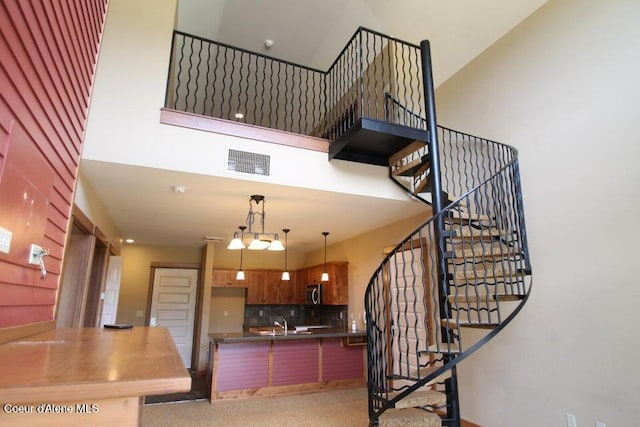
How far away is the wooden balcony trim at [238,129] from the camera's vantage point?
3.42 metres

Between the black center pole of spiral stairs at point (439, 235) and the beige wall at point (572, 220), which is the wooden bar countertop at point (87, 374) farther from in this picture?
the beige wall at point (572, 220)

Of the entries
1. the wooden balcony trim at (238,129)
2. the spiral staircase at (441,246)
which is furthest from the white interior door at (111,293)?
the wooden balcony trim at (238,129)

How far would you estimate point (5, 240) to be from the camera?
155 centimetres

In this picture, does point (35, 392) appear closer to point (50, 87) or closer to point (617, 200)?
point (50, 87)

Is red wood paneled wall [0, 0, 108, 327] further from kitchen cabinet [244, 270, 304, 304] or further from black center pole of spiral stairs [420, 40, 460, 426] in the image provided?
kitchen cabinet [244, 270, 304, 304]

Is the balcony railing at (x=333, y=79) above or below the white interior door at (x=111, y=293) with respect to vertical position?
above

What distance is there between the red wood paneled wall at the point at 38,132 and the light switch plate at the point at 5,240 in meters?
0.02

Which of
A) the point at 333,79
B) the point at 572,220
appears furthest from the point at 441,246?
the point at 333,79

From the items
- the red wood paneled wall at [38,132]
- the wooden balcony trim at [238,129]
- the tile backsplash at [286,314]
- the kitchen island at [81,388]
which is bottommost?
the tile backsplash at [286,314]

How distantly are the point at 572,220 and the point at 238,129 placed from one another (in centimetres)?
335

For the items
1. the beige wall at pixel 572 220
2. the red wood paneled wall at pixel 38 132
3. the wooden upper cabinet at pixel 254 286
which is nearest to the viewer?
the red wood paneled wall at pixel 38 132

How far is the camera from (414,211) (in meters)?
5.04

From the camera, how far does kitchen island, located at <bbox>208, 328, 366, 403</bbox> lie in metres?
5.12

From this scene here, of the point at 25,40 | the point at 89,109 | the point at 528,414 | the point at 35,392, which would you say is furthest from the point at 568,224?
the point at 89,109
